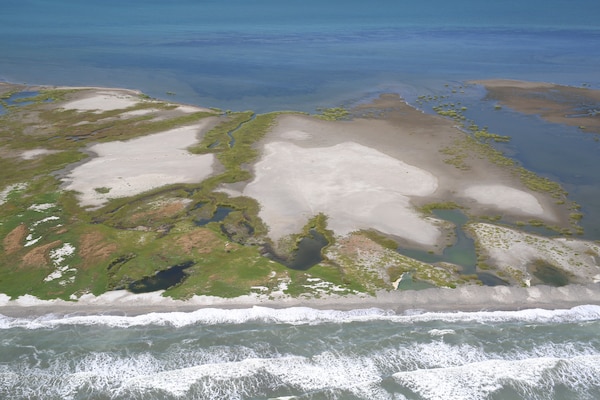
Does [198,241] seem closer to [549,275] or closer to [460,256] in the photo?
[460,256]

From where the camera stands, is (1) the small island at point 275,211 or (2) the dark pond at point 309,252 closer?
(1) the small island at point 275,211

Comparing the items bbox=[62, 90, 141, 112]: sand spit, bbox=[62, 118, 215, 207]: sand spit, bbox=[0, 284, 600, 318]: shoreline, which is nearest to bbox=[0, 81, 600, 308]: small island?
bbox=[62, 118, 215, 207]: sand spit

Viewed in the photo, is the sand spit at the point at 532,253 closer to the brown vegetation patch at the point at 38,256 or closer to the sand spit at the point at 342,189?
the sand spit at the point at 342,189

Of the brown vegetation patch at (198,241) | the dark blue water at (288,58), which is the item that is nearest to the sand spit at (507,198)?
the brown vegetation patch at (198,241)

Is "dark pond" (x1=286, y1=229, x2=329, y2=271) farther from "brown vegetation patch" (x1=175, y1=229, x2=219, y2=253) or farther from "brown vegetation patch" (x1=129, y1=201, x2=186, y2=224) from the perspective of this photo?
"brown vegetation patch" (x1=129, y1=201, x2=186, y2=224)

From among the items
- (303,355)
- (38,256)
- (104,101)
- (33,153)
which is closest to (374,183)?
(303,355)

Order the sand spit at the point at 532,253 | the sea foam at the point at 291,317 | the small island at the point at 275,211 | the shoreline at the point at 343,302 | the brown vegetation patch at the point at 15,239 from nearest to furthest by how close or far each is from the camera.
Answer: the sea foam at the point at 291,317
the shoreline at the point at 343,302
the small island at the point at 275,211
the sand spit at the point at 532,253
the brown vegetation patch at the point at 15,239
